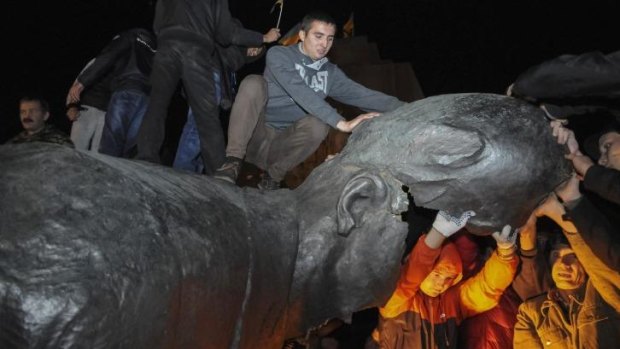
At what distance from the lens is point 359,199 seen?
1.57 meters

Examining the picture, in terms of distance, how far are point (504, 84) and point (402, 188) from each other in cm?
1264

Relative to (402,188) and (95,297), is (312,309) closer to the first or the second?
(402,188)

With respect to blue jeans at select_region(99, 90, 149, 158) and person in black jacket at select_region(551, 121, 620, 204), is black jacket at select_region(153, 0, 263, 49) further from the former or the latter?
person in black jacket at select_region(551, 121, 620, 204)

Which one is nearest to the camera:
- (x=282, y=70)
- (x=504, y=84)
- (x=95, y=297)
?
(x=95, y=297)

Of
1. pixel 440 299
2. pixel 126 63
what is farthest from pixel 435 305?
pixel 126 63

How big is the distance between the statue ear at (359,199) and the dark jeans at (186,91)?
7.19 feet

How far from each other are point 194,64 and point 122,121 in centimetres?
89

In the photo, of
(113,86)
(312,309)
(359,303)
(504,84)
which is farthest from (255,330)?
(504,84)

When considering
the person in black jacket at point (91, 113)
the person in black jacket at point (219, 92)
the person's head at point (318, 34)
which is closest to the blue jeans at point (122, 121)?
the person in black jacket at point (91, 113)

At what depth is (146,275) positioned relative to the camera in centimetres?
114

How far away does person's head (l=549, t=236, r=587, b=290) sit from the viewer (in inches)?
152

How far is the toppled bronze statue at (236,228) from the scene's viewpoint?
41.8 inches

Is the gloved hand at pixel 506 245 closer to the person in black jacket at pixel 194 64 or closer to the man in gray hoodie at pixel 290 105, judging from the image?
the man in gray hoodie at pixel 290 105

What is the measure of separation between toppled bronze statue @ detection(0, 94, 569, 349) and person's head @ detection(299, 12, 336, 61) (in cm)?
175
